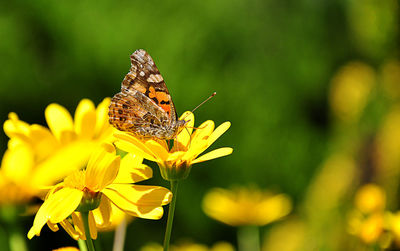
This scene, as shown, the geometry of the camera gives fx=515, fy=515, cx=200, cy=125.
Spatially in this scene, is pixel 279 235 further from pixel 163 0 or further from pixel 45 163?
pixel 45 163

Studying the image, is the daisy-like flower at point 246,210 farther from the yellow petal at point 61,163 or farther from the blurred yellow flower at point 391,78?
the yellow petal at point 61,163

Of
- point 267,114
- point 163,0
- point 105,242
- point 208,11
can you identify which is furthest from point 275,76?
point 105,242

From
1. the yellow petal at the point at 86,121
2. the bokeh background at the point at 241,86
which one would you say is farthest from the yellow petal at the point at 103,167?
the bokeh background at the point at 241,86

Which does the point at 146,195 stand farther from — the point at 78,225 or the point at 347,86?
the point at 347,86

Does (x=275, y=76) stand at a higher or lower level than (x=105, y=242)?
higher

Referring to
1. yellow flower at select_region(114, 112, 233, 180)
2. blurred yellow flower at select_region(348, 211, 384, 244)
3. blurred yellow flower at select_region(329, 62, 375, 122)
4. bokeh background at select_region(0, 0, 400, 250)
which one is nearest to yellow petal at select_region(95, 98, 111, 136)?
yellow flower at select_region(114, 112, 233, 180)

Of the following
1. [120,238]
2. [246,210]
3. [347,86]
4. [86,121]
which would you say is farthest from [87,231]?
[347,86]

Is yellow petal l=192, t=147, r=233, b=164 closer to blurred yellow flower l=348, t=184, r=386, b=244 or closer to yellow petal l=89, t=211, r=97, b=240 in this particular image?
yellow petal l=89, t=211, r=97, b=240
